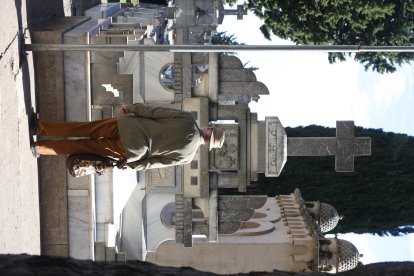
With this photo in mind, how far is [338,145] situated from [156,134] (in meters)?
4.20

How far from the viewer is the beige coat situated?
8.31 metres

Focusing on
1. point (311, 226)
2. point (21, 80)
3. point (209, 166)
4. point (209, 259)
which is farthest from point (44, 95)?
point (311, 226)

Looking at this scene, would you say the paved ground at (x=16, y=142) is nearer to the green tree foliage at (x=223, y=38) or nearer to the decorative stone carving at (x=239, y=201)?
the decorative stone carving at (x=239, y=201)

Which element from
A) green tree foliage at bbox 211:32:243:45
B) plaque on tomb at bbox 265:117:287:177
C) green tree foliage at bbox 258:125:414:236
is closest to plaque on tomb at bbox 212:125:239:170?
plaque on tomb at bbox 265:117:287:177

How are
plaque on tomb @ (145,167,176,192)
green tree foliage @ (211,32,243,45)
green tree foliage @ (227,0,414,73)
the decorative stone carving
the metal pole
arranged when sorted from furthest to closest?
green tree foliage @ (211,32,243,45)
green tree foliage @ (227,0,414,73)
plaque on tomb @ (145,167,176,192)
the decorative stone carving
the metal pole

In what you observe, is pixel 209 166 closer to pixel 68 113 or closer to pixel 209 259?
pixel 68 113

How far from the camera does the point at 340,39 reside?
2494 centimetres

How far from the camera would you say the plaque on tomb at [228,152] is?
11.2m

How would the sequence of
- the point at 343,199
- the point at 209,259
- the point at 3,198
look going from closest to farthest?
the point at 3,198, the point at 209,259, the point at 343,199

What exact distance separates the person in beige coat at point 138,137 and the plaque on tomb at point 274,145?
2.57 m

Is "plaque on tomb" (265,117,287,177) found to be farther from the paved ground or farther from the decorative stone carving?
the paved ground

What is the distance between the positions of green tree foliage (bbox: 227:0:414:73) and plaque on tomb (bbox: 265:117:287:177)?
12718 millimetres

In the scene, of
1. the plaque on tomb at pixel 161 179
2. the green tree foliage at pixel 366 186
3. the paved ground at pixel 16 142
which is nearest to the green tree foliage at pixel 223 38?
the green tree foliage at pixel 366 186

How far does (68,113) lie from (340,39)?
1681 cm
